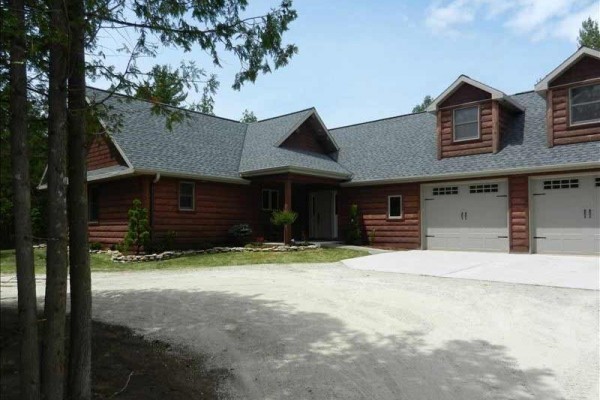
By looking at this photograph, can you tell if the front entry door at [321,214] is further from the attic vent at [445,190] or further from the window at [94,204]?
the window at [94,204]

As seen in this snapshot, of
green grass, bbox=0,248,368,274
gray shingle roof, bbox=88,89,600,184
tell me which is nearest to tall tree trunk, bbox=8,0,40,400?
gray shingle roof, bbox=88,89,600,184

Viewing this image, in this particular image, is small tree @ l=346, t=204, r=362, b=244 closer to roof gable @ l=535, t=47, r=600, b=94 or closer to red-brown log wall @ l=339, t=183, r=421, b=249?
red-brown log wall @ l=339, t=183, r=421, b=249

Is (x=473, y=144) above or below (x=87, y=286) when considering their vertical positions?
above

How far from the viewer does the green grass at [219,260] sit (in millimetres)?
14508

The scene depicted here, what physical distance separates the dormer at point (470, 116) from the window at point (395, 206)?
7.73ft

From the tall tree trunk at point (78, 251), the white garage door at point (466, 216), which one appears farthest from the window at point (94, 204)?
the tall tree trunk at point (78, 251)

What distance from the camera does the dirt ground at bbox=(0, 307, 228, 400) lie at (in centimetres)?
433

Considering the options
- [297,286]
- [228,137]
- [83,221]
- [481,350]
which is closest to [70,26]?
[83,221]

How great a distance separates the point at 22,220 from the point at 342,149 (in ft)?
65.9

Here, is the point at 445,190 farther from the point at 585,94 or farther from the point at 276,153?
the point at 276,153

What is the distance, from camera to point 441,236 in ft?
57.1

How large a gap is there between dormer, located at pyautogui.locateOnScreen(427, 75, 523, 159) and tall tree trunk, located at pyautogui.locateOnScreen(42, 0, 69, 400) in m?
15.6

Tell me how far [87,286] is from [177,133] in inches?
656

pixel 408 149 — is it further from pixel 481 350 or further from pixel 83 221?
pixel 83 221
